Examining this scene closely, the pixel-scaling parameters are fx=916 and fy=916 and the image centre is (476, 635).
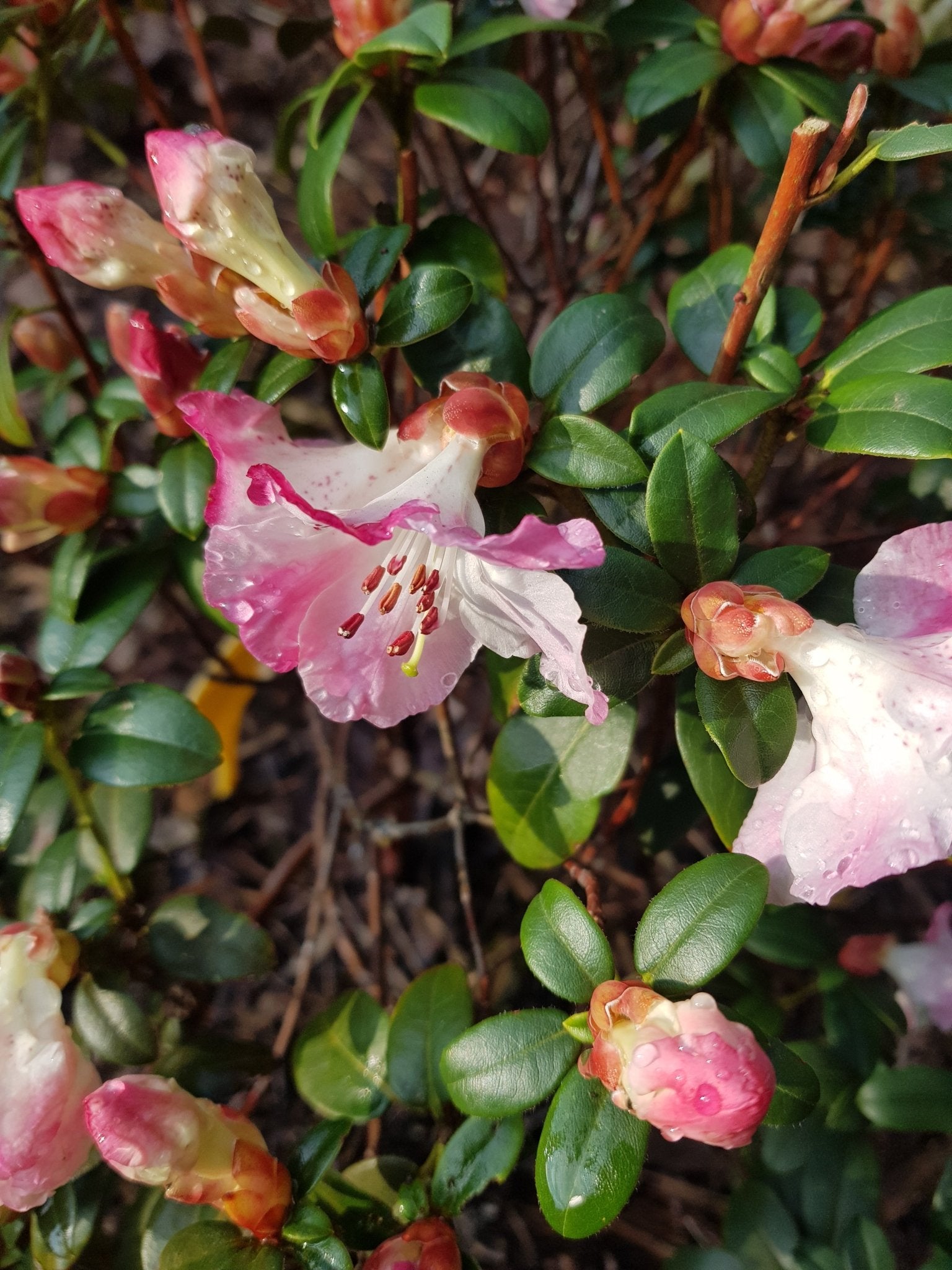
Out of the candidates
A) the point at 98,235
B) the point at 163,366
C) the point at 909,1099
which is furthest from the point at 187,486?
the point at 909,1099

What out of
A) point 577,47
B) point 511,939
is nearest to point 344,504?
point 577,47

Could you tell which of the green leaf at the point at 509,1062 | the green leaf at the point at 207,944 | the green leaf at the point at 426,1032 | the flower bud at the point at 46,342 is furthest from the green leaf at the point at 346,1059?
the flower bud at the point at 46,342

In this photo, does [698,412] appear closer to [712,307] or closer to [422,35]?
[712,307]

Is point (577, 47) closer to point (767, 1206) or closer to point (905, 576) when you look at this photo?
point (905, 576)

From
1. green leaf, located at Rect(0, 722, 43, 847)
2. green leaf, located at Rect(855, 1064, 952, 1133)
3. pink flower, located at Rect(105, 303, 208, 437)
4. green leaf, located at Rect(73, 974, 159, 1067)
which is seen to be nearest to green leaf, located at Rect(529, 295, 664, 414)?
pink flower, located at Rect(105, 303, 208, 437)

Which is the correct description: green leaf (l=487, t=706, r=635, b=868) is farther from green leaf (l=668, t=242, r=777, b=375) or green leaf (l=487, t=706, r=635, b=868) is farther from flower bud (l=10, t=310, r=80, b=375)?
flower bud (l=10, t=310, r=80, b=375)
